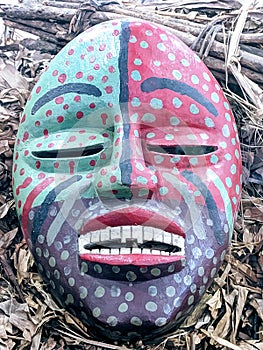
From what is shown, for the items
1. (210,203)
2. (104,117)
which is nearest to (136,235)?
(210,203)

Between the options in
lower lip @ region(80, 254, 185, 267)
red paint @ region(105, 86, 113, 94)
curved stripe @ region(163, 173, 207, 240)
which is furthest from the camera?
red paint @ region(105, 86, 113, 94)

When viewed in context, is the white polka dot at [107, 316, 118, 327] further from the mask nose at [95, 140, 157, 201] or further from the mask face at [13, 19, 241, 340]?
the mask nose at [95, 140, 157, 201]

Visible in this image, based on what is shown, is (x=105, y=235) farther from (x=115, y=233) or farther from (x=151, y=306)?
(x=151, y=306)

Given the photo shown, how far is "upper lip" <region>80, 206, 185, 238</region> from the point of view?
1.66 m

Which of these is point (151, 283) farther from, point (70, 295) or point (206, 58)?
point (206, 58)

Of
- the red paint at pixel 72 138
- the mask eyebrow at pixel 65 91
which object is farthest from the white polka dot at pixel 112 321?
the mask eyebrow at pixel 65 91

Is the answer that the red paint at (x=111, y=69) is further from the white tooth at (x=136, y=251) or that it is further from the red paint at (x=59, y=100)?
the white tooth at (x=136, y=251)

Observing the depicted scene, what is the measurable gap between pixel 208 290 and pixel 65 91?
0.65 metres

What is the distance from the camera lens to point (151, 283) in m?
1.66

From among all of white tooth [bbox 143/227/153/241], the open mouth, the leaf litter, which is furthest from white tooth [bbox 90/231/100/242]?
the leaf litter

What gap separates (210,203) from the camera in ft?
5.86

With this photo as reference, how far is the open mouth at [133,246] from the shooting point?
5.37 feet

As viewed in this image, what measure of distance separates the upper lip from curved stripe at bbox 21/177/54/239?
0.21 m

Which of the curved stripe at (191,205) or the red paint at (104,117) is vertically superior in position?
the red paint at (104,117)
